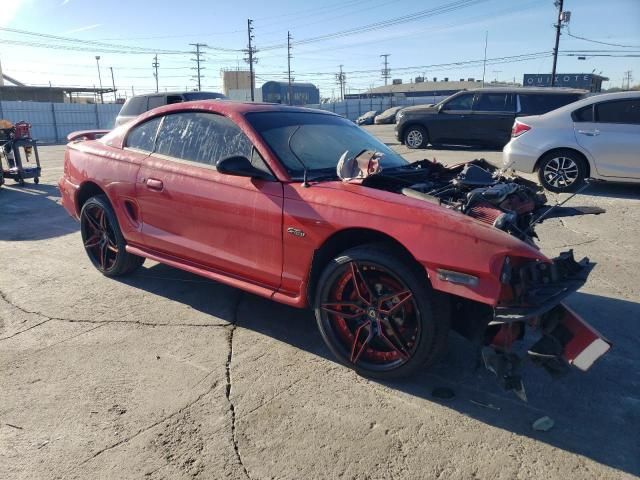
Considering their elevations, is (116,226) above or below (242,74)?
below

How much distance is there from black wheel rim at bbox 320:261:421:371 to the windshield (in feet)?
2.74

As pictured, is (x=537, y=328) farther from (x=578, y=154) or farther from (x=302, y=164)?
(x=578, y=154)

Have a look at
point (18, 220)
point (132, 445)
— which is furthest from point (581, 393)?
point (18, 220)

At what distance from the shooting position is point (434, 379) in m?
3.08

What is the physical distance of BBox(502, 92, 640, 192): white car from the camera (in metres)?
7.88

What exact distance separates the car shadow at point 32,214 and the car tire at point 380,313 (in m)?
4.93

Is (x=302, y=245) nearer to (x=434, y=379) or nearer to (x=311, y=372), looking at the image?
(x=311, y=372)

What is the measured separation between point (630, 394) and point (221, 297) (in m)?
3.01

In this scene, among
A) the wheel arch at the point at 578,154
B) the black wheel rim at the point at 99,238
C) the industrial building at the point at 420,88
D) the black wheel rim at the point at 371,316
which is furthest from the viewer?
the industrial building at the point at 420,88

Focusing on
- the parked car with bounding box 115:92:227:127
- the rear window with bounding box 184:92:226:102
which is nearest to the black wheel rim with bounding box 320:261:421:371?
the parked car with bounding box 115:92:227:127

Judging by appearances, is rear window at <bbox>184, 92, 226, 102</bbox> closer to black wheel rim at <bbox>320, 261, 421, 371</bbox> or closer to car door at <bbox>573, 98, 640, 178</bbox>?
car door at <bbox>573, 98, 640, 178</bbox>

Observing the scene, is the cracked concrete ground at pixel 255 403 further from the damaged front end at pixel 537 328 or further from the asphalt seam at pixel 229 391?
the damaged front end at pixel 537 328

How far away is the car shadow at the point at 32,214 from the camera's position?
6.75 m

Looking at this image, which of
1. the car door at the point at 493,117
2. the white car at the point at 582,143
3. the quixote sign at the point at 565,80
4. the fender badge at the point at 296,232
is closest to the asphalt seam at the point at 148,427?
the fender badge at the point at 296,232
